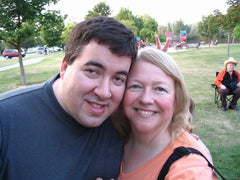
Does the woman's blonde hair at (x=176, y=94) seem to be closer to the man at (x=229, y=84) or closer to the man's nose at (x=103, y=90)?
the man's nose at (x=103, y=90)

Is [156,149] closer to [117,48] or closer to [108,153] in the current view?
[108,153]

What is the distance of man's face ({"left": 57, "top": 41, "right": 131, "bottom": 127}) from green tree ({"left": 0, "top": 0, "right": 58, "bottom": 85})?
8.91 metres

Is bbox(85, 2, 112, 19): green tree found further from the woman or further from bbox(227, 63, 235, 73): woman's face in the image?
the woman

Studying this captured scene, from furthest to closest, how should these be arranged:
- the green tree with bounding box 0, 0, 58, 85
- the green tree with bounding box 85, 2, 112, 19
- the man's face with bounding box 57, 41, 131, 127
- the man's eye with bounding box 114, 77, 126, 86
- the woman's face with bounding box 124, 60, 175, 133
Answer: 1. the green tree with bounding box 85, 2, 112, 19
2. the green tree with bounding box 0, 0, 58, 85
3. the woman's face with bounding box 124, 60, 175, 133
4. the man's eye with bounding box 114, 77, 126, 86
5. the man's face with bounding box 57, 41, 131, 127

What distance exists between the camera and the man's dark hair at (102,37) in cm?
149

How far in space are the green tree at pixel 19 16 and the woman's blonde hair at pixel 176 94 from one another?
8839 millimetres

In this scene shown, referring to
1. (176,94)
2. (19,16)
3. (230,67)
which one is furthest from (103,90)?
(19,16)

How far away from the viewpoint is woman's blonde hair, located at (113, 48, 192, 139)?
68.6 inches

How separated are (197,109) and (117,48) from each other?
6.25 meters

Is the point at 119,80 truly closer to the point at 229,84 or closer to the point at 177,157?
the point at 177,157

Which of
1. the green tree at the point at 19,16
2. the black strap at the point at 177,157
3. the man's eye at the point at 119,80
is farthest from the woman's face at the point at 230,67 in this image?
the green tree at the point at 19,16

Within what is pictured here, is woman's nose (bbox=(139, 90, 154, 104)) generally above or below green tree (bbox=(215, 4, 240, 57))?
below

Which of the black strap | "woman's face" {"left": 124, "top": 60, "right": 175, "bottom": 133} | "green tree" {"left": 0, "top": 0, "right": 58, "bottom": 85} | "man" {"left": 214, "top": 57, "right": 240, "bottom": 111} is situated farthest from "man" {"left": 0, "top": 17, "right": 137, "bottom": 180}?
"green tree" {"left": 0, "top": 0, "right": 58, "bottom": 85}

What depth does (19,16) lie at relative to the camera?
9.59 m
